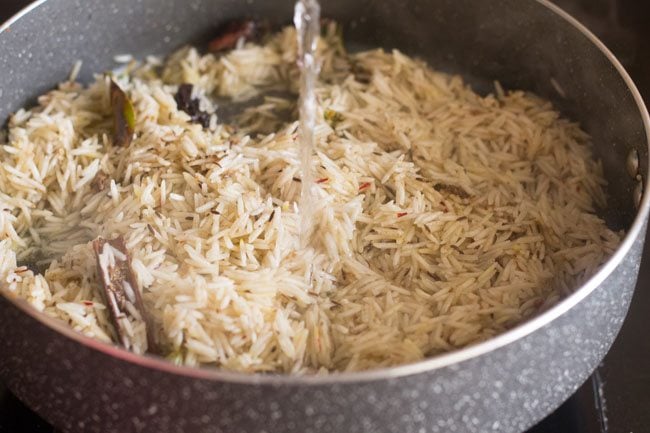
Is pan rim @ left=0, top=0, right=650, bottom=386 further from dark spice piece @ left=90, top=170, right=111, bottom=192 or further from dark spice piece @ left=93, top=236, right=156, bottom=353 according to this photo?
dark spice piece @ left=90, top=170, right=111, bottom=192

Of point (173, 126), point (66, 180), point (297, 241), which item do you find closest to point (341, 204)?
point (297, 241)

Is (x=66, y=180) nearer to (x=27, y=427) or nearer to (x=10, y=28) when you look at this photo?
(x=10, y=28)

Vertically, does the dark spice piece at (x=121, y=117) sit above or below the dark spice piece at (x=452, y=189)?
above

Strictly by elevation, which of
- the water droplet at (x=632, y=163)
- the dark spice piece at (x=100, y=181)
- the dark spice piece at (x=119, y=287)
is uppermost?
the dark spice piece at (x=100, y=181)

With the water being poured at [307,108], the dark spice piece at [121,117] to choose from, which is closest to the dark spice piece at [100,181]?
the dark spice piece at [121,117]

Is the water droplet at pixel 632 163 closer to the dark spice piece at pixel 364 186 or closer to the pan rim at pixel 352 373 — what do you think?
the pan rim at pixel 352 373

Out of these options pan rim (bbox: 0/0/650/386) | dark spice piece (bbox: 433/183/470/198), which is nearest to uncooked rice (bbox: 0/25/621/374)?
dark spice piece (bbox: 433/183/470/198)
